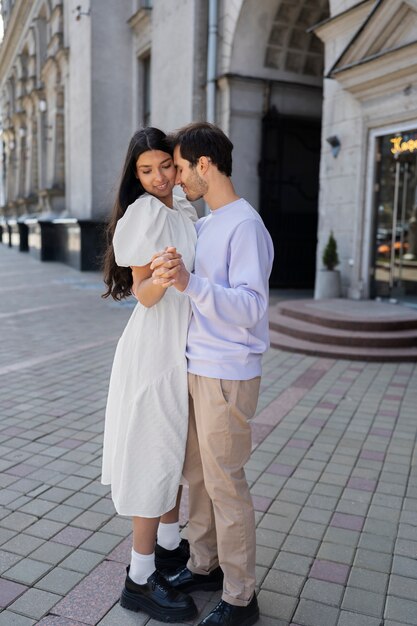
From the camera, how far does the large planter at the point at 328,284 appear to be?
9.58 metres

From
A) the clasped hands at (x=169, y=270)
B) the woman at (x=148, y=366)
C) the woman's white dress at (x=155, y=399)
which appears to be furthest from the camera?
the woman's white dress at (x=155, y=399)


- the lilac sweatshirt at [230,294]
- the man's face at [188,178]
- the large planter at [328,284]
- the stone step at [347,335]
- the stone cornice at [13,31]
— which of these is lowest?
the stone step at [347,335]

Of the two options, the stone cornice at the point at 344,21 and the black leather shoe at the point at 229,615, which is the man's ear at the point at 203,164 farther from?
the stone cornice at the point at 344,21

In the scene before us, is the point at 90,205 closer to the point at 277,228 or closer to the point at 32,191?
the point at 277,228

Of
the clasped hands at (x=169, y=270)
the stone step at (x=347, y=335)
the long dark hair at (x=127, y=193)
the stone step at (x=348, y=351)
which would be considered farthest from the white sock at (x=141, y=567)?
the stone step at (x=347, y=335)

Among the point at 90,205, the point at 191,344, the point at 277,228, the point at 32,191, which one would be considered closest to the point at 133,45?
the point at 90,205

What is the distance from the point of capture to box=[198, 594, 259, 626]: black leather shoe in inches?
88.0

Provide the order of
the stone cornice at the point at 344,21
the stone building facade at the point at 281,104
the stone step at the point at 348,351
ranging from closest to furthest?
the stone step at the point at 348,351, the stone cornice at the point at 344,21, the stone building facade at the point at 281,104

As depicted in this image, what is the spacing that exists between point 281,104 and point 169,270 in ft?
37.8

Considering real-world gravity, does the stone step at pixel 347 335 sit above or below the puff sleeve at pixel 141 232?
below

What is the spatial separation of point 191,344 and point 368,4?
8135 millimetres

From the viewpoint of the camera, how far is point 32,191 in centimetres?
2822

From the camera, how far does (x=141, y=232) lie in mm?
2078

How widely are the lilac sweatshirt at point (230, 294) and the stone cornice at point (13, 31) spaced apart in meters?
30.5
